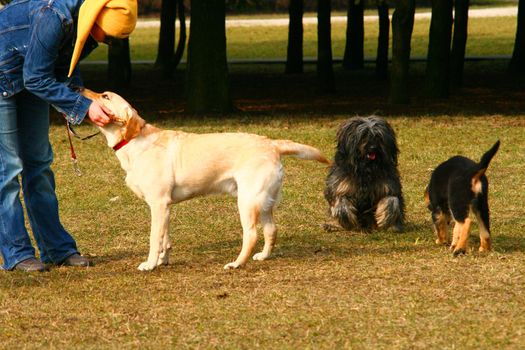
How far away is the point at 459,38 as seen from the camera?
81.3 ft

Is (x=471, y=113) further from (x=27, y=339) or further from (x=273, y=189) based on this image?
(x=27, y=339)

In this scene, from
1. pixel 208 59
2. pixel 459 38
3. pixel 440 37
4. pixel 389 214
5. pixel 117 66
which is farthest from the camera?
pixel 117 66

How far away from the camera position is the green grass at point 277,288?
6195mm

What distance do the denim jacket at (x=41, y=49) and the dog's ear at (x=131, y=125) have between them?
0.35 m

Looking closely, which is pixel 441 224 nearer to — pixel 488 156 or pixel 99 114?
pixel 488 156

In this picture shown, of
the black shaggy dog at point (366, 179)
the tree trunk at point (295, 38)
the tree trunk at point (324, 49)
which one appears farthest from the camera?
the tree trunk at point (295, 38)

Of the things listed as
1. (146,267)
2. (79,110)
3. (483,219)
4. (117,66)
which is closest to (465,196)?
(483,219)

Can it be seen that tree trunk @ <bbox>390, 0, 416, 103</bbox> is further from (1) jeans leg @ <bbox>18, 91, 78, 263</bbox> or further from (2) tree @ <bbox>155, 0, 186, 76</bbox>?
(1) jeans leg @ <bbox>18, 91, 78, 263</bbox>

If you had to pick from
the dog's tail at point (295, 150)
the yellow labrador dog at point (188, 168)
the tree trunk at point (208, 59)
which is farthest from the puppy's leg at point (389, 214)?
the tree trunk at point (208, 59)

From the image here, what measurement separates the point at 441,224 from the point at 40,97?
138 inches

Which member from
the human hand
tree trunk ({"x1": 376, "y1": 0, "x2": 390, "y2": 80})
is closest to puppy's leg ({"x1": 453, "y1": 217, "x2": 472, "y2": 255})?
the human hand

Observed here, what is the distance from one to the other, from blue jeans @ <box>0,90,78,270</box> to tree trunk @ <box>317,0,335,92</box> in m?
16.5

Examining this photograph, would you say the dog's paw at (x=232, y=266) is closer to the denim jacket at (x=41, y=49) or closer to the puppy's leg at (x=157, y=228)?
the puppy's leg at (x=157, y=228)

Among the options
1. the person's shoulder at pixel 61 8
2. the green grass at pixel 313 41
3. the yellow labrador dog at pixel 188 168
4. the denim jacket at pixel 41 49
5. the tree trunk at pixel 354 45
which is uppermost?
the person's shoulder at pixel 61 8
